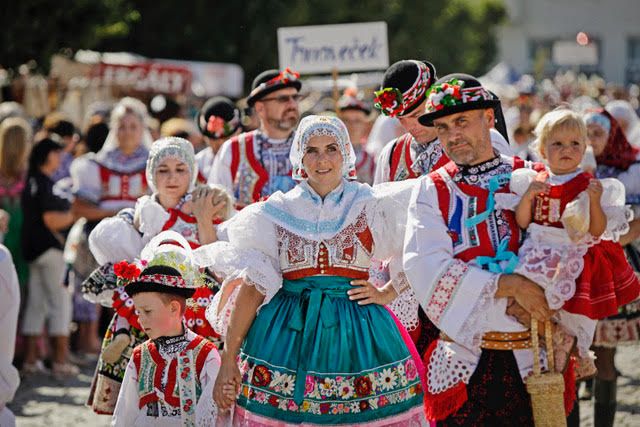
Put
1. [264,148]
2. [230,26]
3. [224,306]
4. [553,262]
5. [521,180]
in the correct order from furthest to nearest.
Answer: [230,26] → [264,148] → [224,306] → [521,180] → [553,262]

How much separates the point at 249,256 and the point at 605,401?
332 cm

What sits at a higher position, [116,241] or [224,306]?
[116,241]

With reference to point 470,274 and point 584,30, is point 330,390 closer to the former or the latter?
point 470,274

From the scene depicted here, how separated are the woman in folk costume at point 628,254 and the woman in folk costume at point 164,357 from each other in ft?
9.89

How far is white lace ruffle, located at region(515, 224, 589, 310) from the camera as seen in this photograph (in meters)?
4.57

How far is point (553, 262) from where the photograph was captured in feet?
15.0

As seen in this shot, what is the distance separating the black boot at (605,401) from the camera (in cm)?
759

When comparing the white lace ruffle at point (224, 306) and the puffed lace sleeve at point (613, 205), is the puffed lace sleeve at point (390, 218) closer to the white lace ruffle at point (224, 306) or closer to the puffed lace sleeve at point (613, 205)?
the white lace ruffle at point (224, 306)

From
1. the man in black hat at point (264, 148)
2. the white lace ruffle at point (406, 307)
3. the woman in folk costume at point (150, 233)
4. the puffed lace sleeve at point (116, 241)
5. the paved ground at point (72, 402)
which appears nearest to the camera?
the white lace ruffle at point (406, 307)

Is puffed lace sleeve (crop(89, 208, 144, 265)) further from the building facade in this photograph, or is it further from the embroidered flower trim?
the building facade

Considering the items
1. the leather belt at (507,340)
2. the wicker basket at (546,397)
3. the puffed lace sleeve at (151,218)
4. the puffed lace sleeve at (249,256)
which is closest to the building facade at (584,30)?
the puffed lace sleeve at (151,218)

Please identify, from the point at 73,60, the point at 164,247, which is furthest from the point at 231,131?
the point at 73,60

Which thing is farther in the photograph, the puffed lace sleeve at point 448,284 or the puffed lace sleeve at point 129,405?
the puffed lace sleeve at point 129,405

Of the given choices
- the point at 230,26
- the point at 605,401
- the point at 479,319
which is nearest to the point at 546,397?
the point at 479,319
